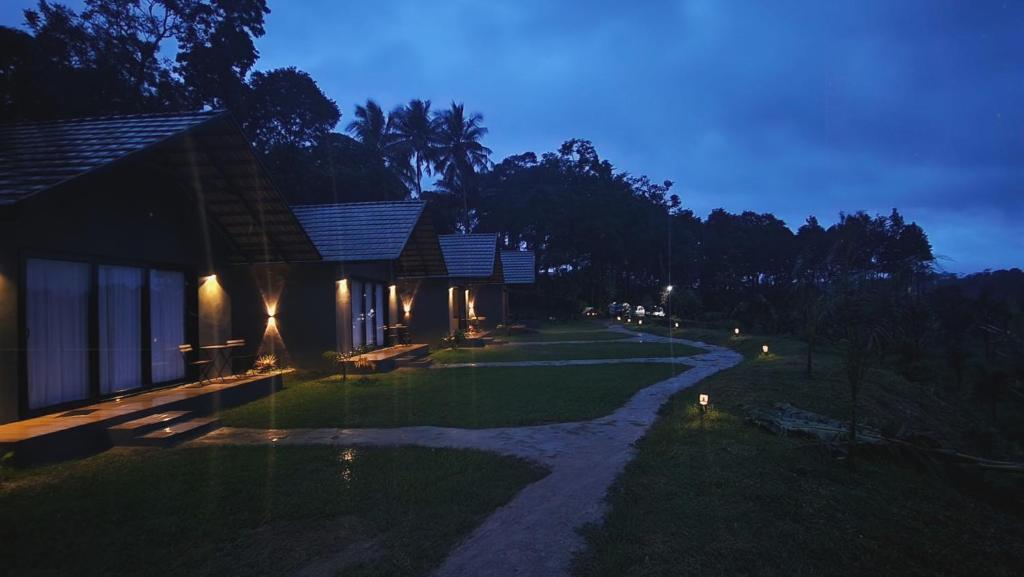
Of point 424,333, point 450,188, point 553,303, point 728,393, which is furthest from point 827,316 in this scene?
point 450,188

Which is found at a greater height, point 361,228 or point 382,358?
point 361,228

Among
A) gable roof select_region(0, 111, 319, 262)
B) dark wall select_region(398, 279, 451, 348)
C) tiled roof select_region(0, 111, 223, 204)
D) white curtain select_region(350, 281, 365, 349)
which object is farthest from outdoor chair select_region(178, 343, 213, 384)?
dark wall select_region(398, 279, 451, 348)

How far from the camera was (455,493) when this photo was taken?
209 inches

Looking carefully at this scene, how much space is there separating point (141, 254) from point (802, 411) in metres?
11.1

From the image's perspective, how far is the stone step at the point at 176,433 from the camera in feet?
24.0

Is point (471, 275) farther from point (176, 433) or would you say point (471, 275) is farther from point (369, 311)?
point (176, 433)

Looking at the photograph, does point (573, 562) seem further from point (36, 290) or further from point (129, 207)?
point (129, 207)

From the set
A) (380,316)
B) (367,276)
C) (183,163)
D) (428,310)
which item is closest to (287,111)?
(428,310)

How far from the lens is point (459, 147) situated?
4559cm

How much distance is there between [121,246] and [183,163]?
6.85 ft

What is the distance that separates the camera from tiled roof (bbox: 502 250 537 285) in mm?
36219

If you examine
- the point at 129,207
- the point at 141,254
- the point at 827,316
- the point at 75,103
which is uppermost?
the point at 75,103

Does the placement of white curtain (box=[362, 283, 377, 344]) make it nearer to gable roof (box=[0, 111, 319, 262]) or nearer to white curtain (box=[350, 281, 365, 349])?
white curtain (box=[350, 281, 365, 349])

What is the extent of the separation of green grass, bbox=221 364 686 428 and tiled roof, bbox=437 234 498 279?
10770 mm
